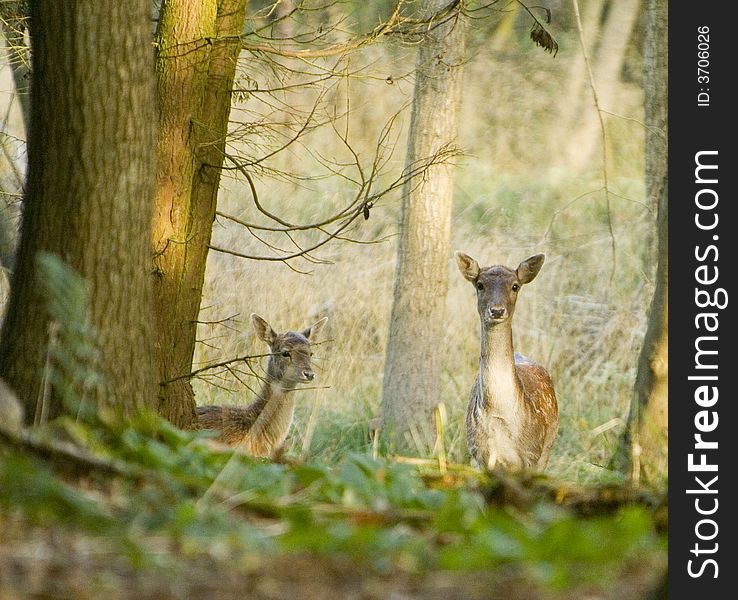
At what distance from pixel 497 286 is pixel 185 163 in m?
2.98

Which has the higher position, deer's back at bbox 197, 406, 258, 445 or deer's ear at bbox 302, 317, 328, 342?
deer's ear at bbox 302, 317, 328, 342

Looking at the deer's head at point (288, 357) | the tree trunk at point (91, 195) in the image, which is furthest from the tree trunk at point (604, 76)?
the tree trunk at point (91, 195)

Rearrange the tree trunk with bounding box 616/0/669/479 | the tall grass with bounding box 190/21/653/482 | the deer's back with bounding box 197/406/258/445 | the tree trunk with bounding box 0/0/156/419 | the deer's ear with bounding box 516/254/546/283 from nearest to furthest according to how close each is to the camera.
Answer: the tree trunk with bounding box 0/0/156/419, the tree trunk with bounding box 616/0/669/479, the deer's back with bounding box 197/406/258/445, the deer's ear with bounding box 516/254/546/283, the tall grass with bounding box 190/21/653/482

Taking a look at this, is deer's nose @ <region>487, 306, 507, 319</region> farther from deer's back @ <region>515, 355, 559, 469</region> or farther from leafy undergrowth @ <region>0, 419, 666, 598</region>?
leafy undergrowth @ <region>0, 419, 666, 598</region>

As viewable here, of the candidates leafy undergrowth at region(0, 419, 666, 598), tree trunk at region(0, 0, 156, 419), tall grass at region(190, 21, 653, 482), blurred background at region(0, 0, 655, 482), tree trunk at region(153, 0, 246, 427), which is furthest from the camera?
tall grass at region(190, 21, 653, 482)

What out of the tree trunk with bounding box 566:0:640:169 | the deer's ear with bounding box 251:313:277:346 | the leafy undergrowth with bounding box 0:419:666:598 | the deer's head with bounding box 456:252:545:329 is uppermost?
the tree trunk with bounding box 566:0:640:169

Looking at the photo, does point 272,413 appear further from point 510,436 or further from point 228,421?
point 510,436

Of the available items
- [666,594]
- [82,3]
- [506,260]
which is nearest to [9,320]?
[82,3]

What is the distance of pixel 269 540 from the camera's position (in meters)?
2.62

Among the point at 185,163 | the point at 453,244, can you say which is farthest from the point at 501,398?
the point at 453,244

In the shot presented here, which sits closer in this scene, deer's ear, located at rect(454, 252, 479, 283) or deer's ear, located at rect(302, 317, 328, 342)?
deer's ear, located at rect(454, 252, 479, 283)

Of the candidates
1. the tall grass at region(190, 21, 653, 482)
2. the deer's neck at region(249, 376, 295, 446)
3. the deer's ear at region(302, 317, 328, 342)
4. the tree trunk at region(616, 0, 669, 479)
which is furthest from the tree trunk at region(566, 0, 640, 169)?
the deer's neck at region(249, 376, 295, 446)

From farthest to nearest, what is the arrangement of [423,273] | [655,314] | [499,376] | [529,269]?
[423,273] → [529,269] → [499,376] → [655,314]

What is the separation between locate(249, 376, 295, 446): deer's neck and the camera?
8750 mm
